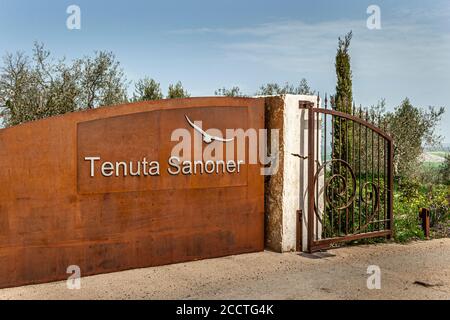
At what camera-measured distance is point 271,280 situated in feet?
20.6

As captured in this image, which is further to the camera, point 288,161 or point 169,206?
point 288,161

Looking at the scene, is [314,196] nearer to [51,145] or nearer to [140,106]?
[140,106]

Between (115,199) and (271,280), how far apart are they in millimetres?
2340

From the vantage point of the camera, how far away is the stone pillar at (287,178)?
7742 mm

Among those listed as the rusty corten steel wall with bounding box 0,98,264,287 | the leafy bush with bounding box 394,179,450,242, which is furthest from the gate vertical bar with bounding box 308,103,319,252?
the leafy bush with bounding box 394,179,450,242

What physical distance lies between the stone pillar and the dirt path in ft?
1.23

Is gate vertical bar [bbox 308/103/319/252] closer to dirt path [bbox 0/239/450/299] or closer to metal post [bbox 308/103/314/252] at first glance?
metal post [bbox 308/103/314/252]

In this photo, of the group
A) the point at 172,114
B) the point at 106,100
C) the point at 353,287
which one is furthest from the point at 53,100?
the point at 353,287

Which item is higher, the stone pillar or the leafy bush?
the stone pillar

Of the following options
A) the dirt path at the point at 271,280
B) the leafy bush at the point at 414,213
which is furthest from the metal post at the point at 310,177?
the leafy bush at the point at 414,213

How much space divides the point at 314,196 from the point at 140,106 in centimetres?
326

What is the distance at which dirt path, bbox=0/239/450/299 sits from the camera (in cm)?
570

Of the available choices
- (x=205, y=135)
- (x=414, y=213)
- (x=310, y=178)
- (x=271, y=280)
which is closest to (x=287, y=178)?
(x=310, y=178)
